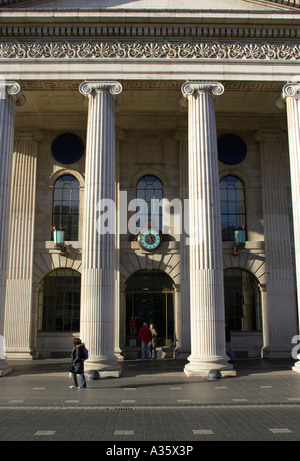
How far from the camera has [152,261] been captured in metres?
22.5

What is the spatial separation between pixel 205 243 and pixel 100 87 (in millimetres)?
7631

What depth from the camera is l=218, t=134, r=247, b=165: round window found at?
23.6m

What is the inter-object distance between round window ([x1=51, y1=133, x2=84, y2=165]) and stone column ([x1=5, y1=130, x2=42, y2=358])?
3.30 ft

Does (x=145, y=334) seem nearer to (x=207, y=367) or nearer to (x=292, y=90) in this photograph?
(x=207, y=367)

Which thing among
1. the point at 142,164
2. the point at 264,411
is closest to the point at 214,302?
the point at 264,411

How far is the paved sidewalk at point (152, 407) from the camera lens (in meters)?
8.95

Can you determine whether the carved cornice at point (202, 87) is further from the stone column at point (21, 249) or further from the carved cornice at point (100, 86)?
the stone column at point (21, 249)

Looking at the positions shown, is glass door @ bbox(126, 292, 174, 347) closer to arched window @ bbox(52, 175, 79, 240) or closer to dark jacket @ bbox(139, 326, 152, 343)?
dark jacket @ bbox(139, 326, 152, 343)

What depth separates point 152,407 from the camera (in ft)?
37.6

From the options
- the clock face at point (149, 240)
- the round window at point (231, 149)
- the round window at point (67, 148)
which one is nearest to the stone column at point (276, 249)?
the round window at point (231, 149)

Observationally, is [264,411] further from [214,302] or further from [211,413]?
[214,302]

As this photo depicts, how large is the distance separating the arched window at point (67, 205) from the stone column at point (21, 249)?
1209 millimetres

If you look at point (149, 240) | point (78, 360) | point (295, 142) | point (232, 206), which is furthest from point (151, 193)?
point (78, 360)

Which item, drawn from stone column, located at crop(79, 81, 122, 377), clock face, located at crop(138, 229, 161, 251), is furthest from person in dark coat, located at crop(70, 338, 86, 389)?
clock face, located at crop(138, 229, 161, 251)
